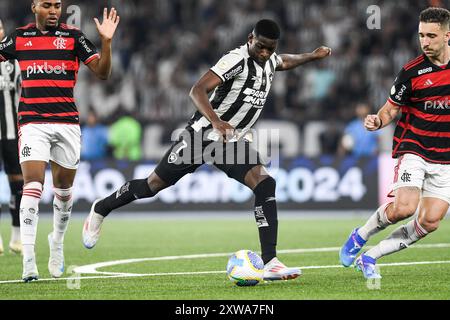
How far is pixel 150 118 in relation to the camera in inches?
847

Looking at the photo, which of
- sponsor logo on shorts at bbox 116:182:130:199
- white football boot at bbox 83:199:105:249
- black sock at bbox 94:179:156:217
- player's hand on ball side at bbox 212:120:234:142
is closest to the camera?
player's hand on ball side at bbox 212:120:234:142

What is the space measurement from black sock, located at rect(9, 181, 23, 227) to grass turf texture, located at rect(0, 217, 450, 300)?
50 cm

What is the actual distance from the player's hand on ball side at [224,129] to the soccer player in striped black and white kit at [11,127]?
4164 mm

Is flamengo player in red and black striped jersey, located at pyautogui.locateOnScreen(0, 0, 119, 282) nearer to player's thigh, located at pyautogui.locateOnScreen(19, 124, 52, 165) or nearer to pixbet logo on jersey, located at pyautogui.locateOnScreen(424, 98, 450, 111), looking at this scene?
player's thigh, located at pyautogui.locateOnScreen(19, 124, 52, 165)

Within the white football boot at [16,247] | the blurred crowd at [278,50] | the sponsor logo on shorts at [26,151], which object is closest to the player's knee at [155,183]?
the sponsor logo on shorts at [26,151]

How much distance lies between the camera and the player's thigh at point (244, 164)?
8891 millimetres

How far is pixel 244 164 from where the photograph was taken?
8977mm

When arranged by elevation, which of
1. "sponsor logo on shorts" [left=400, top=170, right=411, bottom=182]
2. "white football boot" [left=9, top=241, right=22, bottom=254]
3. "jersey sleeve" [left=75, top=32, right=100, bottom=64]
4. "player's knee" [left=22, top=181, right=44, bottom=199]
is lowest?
"white football boot" [left=9, top=241, right=22, bottom=254]

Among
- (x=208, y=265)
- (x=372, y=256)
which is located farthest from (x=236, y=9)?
(x=372, y=256)

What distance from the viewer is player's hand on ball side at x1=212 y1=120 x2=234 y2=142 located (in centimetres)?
829

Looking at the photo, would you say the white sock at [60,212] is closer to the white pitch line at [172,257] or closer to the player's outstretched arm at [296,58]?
the white pitch line at [172,257]

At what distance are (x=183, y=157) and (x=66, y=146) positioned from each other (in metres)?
1.11

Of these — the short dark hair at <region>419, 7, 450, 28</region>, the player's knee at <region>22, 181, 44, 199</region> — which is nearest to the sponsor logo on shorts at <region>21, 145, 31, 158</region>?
the player's knee at <region>22, 181, 44, 199</region>

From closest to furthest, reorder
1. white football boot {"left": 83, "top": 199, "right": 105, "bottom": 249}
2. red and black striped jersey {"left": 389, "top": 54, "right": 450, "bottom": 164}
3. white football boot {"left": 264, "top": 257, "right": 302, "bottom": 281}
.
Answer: white football boot {"left": 264, "top": 257, "right": 302, "bottom": 281} → red and black striped jersey {"left": 389, "top": 54, "right": 450, "bottom": 164} → white football boot {"left": 83, "top": 199, "right": 105, "bottom": 249}
